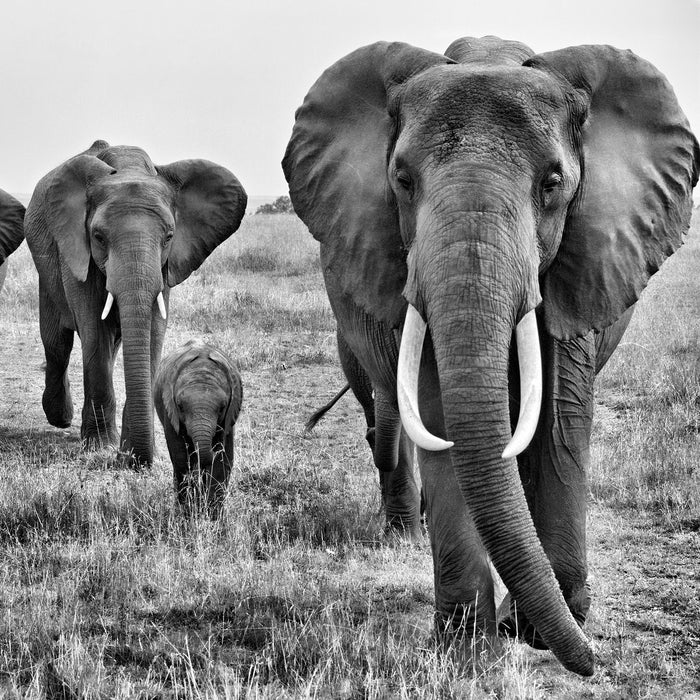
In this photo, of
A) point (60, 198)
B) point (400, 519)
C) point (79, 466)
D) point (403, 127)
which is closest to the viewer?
point (403, 127)

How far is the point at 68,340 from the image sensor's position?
11.1 meters

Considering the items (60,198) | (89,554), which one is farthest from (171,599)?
(60,198)

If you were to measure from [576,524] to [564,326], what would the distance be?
0.92 metres

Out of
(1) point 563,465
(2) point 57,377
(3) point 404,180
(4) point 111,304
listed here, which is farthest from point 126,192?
(1) point 563,465

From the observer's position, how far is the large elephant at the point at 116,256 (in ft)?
30.0

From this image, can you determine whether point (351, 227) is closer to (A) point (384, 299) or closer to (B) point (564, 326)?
(A) point (384, 299)

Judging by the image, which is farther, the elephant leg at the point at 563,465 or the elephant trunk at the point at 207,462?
the elephant trunk at the point at 207,462

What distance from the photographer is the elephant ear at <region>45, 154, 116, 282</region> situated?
32.4 feet

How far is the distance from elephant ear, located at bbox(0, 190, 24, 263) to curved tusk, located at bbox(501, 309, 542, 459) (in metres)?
8.08

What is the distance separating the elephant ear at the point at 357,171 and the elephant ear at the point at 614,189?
0.61 meters

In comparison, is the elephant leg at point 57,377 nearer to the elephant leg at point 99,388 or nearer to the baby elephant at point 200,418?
the elephant leg at point 99,388

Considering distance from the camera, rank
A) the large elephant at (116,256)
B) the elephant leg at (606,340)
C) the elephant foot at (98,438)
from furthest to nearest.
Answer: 1. the elephant foot at (98,438)
2. the large elephant at (116,256)
3. the elephant leg at (606,340)

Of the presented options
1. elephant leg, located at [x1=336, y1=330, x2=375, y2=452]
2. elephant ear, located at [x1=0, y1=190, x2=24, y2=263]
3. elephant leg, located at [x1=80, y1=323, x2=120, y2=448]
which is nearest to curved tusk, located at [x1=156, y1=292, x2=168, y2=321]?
elephant leg, located at [x1=80, y1=323, x2=120, y2=448]

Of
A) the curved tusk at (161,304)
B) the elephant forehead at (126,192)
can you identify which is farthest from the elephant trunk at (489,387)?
the elephant forehead at (126,192)
